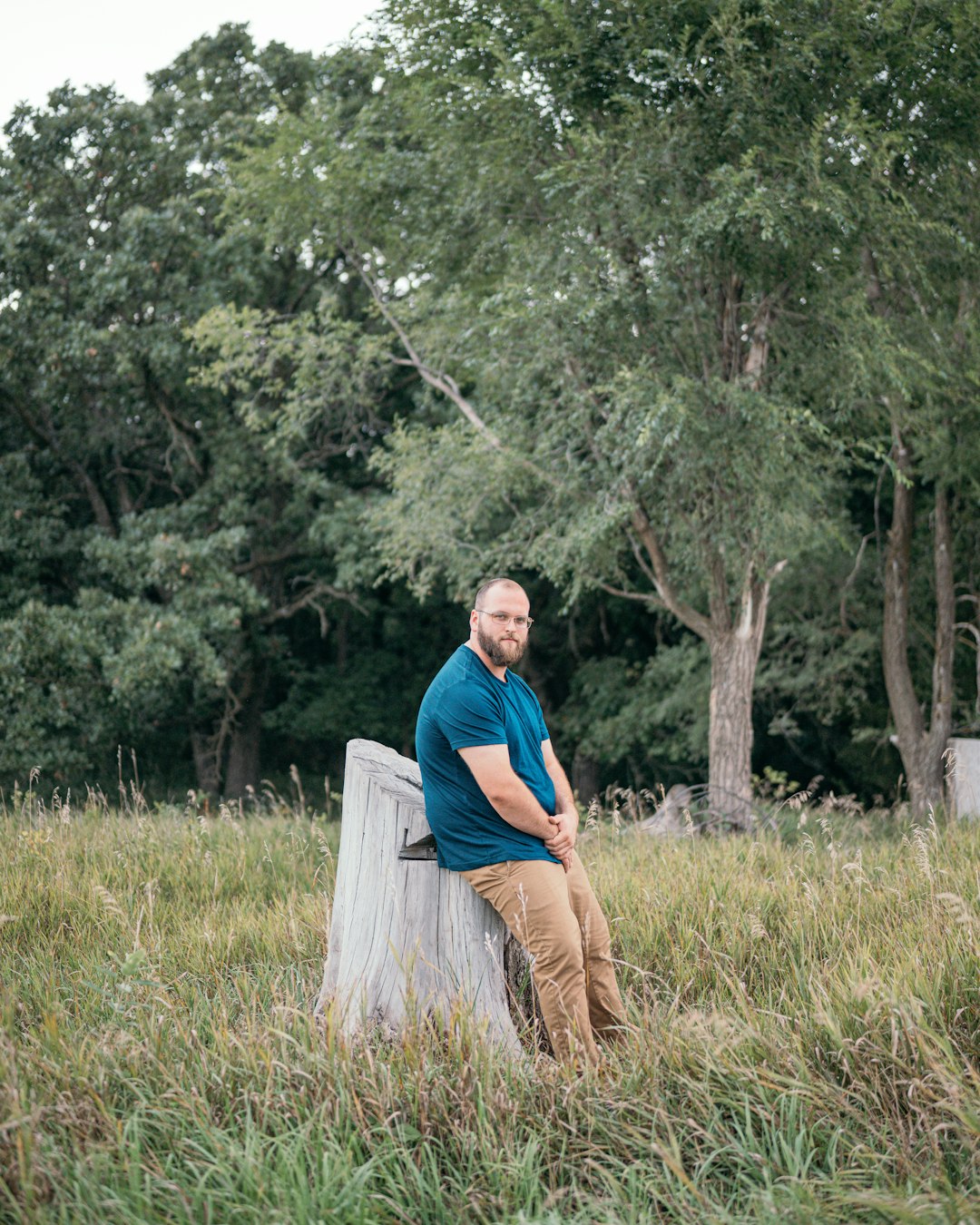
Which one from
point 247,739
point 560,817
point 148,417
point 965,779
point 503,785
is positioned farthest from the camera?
point 247,739

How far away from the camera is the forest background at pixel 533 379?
8.76 metres

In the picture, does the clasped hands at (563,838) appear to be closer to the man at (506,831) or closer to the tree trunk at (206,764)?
the man at (506,831)

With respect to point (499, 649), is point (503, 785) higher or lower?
lower

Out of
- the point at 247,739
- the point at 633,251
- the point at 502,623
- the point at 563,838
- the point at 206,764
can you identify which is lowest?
the point at 206,764

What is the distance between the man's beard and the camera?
3777 mm

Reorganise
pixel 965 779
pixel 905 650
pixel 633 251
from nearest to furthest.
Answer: pixel 965 779
pixel 633 251
pixel 905 650

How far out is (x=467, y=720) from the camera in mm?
3553

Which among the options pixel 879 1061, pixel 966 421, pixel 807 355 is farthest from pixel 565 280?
pixel 879 1061

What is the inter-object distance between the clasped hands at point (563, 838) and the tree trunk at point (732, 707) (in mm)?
7145

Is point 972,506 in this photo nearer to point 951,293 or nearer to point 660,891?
point 951,293

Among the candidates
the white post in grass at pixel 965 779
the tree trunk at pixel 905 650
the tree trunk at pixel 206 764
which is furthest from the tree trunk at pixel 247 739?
the white post in grass at pixel 965 779

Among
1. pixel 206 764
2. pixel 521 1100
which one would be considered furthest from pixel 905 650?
pixel 206 764

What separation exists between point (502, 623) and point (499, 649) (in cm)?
9

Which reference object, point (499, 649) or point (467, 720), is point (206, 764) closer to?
point (499, 649)
